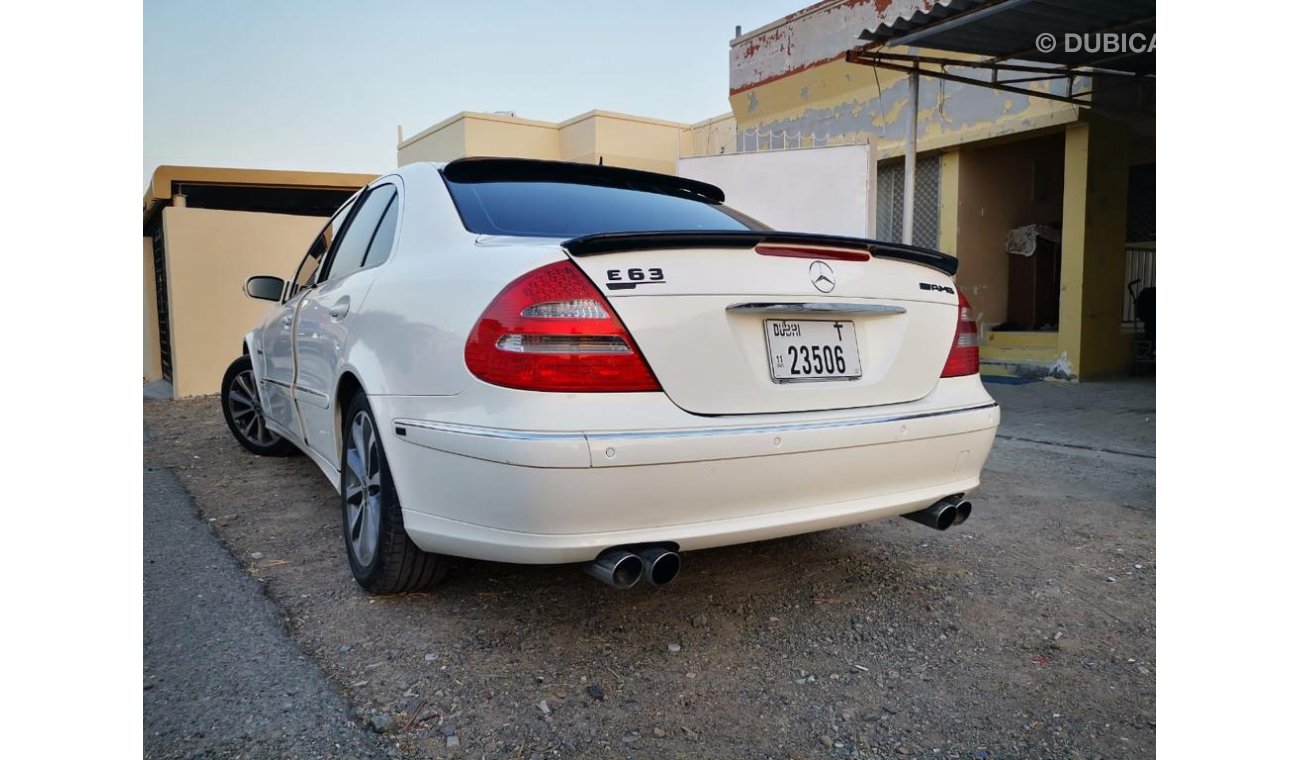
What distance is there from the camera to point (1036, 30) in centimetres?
632

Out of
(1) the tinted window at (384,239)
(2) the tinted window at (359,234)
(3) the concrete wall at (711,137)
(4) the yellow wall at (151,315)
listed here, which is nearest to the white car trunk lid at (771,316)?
(1) the tinted window at (384,239)

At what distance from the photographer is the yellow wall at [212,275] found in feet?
29.6

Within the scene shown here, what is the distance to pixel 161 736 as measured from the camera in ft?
6.66

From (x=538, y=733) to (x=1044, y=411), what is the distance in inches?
244

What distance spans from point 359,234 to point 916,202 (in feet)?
27.4

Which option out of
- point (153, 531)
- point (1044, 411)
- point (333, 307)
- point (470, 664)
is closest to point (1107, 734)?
point (470, 664)

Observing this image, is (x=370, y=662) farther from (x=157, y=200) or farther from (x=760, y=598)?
(x=157, y=200)

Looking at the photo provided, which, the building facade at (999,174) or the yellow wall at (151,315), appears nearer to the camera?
the building facade at (999,174)

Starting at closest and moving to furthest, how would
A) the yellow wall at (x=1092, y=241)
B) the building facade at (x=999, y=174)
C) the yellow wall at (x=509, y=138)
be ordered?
1. the yellow wall at (x=1092, y=241)
2. the building facade at (x=999, y=174)
3. the yellow wall at (x=509, y=138)

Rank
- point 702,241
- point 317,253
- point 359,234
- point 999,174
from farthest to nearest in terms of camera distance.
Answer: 1. point 999,174
2. point 317,253
3. point 359,234
4. point 702,241

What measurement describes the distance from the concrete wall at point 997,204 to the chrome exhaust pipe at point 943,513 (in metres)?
7.82

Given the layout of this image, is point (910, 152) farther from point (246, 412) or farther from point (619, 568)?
point (619, 568)

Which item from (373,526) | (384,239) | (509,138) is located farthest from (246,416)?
(509,138)

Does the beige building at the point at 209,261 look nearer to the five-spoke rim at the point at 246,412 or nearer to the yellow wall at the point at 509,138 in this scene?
the five-spoke rim at the point at 246,412
